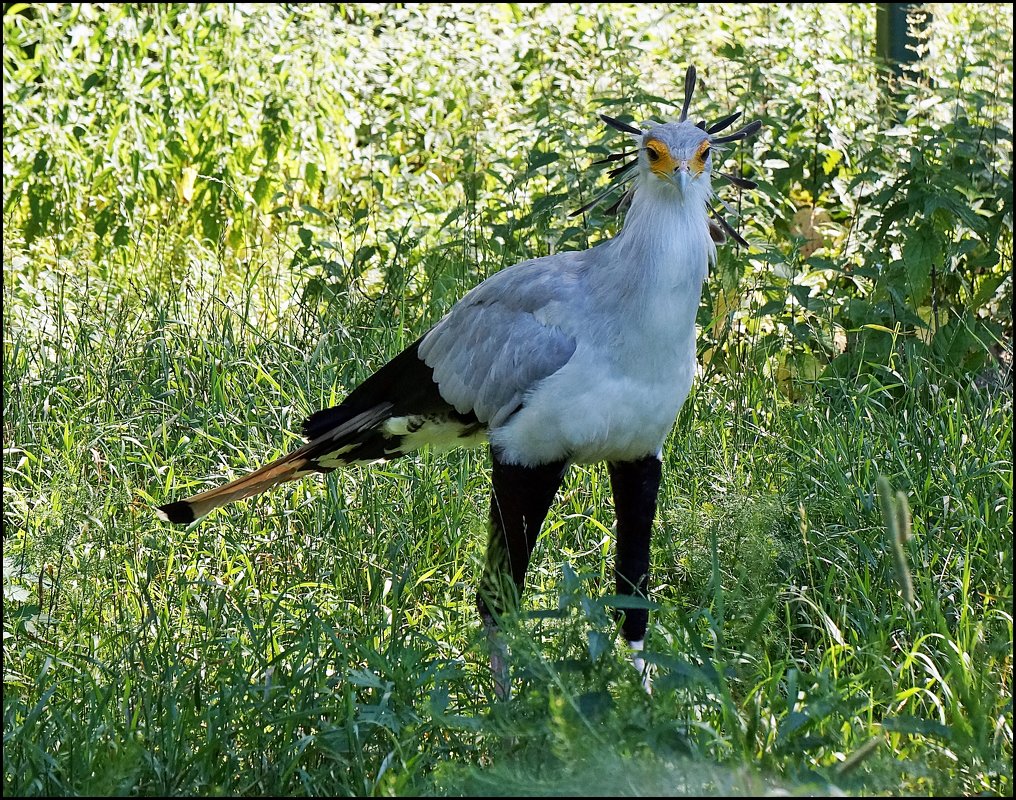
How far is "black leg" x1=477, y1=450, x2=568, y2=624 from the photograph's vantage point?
3.04 meters

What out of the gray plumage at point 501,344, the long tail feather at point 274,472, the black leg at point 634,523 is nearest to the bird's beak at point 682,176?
the gray plumage at point 501,344

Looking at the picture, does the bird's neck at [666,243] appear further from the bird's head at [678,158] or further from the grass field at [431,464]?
the grass field at [431,464]

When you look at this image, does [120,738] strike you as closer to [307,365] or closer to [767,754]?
[767,754]

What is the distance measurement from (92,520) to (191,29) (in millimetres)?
4143

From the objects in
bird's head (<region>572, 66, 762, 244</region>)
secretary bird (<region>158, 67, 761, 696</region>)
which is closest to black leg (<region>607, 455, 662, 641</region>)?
secretary bird (<region>158, 67, 761, 696</region>)

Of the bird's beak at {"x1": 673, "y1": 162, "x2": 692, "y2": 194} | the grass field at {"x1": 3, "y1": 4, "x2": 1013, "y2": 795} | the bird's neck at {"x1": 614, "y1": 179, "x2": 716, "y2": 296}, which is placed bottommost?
the grass field at {"x1": 3, "y1": 4, "x2": 1013, "y2": 795}

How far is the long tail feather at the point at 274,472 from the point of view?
3.35m

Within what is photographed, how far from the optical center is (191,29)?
679cm

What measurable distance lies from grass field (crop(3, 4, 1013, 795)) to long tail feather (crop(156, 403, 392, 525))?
0.18m

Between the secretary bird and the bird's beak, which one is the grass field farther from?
the bird's beak

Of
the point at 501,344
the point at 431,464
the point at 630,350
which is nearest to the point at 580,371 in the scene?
the point at 630,350

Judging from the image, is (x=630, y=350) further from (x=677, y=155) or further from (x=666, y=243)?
(x=677, y=155)

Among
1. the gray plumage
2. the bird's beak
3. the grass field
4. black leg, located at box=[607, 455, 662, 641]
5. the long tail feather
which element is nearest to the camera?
the grass field

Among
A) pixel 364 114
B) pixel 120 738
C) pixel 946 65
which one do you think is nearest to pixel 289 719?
pixel 120 738
